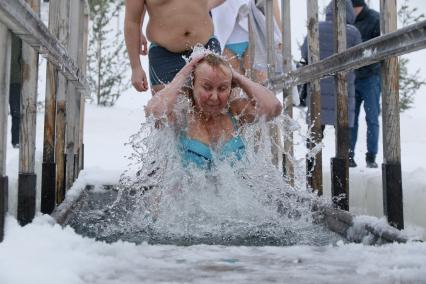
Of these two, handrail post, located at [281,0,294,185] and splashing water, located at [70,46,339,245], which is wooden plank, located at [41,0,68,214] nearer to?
splashing water, located at [70,46,339,245]

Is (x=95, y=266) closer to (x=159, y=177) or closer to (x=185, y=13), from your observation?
(x=159, y=177)

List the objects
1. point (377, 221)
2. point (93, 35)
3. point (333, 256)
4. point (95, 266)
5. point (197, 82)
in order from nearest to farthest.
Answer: point (95, 266) → point (333, 256) → point (377, 221) → point (197, 82) → point (93, 35)

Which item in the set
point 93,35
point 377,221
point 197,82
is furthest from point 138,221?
point 93,35

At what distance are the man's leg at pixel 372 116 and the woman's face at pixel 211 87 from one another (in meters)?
2.73

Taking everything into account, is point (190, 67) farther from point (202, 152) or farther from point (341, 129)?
point (341, 129)

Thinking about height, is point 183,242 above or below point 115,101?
below

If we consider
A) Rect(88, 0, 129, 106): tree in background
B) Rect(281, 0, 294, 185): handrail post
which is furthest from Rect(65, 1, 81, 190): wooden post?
Rect(88, 0, 129, 106): tree in background

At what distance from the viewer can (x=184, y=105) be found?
3510 mm

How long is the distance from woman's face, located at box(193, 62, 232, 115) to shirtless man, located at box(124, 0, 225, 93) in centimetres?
76

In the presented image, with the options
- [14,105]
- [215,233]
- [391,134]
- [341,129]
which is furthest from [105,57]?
[391,134]

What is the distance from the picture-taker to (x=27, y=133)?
252cm

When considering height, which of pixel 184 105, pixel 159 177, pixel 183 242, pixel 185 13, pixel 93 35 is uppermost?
pixel 93 35

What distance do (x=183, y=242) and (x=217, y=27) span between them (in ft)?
11.5

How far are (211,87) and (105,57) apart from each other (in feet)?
43.9
